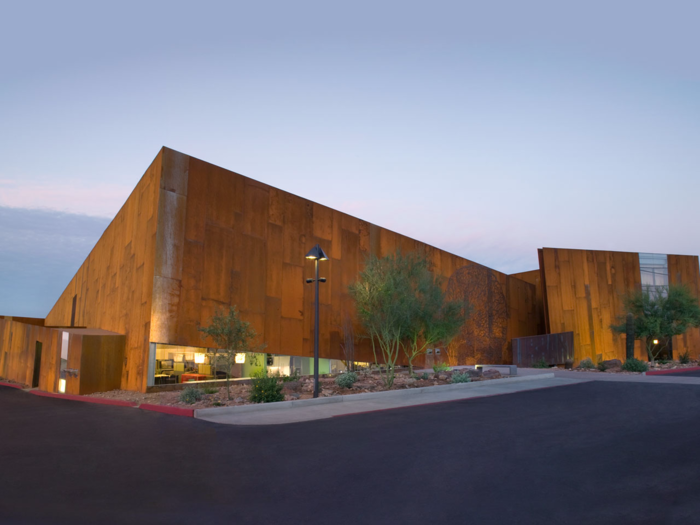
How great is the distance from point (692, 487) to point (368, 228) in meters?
20.7

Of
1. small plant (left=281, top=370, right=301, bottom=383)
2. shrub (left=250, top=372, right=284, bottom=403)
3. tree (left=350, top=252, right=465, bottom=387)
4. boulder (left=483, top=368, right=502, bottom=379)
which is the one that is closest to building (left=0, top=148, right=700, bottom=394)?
small plant (left=281, top=370, right=301, bottom=383)

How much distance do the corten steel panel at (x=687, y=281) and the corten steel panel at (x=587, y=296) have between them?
113 inches

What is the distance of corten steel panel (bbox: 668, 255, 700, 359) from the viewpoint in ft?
116

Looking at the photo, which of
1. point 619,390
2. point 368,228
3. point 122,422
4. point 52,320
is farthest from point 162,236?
point 52,320

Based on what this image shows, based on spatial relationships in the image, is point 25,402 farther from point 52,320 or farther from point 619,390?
point 52,320

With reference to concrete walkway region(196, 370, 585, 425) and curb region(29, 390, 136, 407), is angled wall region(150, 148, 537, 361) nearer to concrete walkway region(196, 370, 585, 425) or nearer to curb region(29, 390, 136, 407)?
curb region(29, 390, 136, 407)

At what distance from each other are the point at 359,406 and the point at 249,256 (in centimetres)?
868

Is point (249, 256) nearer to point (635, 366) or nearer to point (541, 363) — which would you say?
point (635, 366)

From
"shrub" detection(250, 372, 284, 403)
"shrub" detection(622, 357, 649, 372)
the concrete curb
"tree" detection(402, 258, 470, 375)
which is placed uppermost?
"tree" detection(402, 258, 470, 375)

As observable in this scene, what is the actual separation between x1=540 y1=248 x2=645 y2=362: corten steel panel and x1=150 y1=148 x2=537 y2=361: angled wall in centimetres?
1374

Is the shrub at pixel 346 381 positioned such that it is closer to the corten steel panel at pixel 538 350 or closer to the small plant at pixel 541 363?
the small plant at pixel 541 363

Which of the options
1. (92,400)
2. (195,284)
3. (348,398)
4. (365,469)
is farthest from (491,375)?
(365,469)

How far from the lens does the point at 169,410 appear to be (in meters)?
12.6

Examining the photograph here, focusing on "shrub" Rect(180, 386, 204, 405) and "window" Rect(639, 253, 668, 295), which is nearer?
"shrub" Rect(180, 386, 204, 405)
